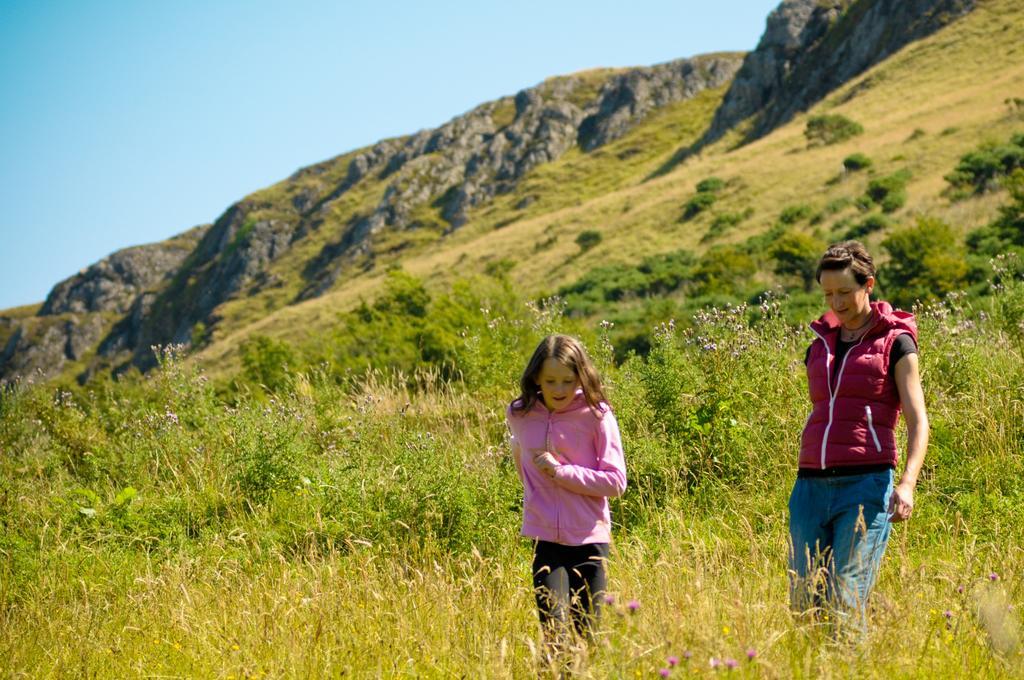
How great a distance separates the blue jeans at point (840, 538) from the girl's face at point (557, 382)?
3.00ft

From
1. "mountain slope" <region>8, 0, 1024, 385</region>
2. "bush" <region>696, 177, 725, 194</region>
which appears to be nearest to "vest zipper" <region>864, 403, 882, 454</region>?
"mountain slope" <region>8, 0, 1024, 385</region>

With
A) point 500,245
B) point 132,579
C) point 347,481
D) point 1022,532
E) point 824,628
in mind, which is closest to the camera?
point 824,628

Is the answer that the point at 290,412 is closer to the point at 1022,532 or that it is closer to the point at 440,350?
the point at 1022,532

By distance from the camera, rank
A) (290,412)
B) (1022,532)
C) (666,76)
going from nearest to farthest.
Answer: (1022,532)
(290,412)
(666,76)

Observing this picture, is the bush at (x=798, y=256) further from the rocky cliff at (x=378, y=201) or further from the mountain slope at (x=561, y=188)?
the rocky cliff at (x=378, y=201)

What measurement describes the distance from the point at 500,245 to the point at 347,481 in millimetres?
57668

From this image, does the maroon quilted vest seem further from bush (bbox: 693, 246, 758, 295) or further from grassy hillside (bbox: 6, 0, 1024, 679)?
bush (bbox: 693, 246, 758, 295)

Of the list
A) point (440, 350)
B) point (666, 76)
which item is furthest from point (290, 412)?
point (666, 76)

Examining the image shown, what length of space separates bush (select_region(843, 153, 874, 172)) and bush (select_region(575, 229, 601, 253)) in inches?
537

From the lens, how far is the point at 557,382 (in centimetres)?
341

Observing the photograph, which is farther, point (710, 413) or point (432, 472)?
point (710, 413)

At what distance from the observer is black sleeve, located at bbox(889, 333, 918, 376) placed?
3209 mm

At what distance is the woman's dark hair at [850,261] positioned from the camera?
331 centimetres

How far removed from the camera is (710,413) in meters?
6.07
